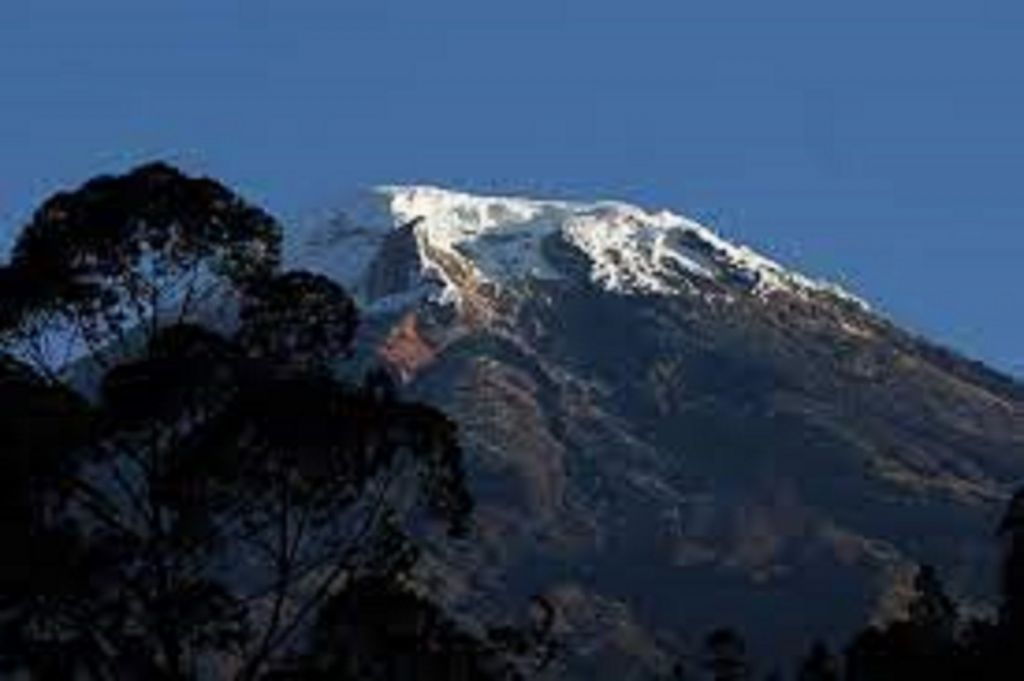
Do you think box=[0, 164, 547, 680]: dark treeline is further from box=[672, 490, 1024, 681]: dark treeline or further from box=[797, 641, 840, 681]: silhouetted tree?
box=[797, 641, 840, 681]: silhouetted tree

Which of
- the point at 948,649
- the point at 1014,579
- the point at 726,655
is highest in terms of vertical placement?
the point at 726,655

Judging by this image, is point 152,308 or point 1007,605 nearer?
point 152,308

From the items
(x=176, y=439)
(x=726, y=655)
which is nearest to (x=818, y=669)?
(x=726, y=655)

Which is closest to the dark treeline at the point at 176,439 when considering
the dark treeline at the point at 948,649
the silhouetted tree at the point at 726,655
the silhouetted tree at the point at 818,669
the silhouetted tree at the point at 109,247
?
the silhouetted tree at the point at 109,247

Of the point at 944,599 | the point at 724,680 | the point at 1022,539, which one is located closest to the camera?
the point at 1022,539

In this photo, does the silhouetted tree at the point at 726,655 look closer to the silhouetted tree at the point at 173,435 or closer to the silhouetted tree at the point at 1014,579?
the silhouetted tree at the point at 1014,579

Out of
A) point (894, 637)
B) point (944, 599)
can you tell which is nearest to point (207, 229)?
point (894, 637)

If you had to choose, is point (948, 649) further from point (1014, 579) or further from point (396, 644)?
point (396, 644)

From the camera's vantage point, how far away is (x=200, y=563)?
66500 millimetres

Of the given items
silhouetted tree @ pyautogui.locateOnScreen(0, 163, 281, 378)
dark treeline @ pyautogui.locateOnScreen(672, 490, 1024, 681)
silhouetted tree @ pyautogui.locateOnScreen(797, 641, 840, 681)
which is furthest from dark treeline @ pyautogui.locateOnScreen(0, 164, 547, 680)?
silhouetted tree @ pyautogui.locateOnScreen(797, 641, 840, 681)

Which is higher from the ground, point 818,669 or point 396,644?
point 818,669

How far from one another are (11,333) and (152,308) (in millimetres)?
2894

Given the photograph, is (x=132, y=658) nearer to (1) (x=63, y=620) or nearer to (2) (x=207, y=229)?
(1) (x=63, y=620)

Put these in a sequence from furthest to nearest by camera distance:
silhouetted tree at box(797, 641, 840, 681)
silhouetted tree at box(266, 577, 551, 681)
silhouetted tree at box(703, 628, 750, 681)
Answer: silhouetted tree at box(703, 628, 750, 681), silhouetted tree at box(797, 641, 840, 681), silhouetted tree at box(266, 577, 551, 681)
